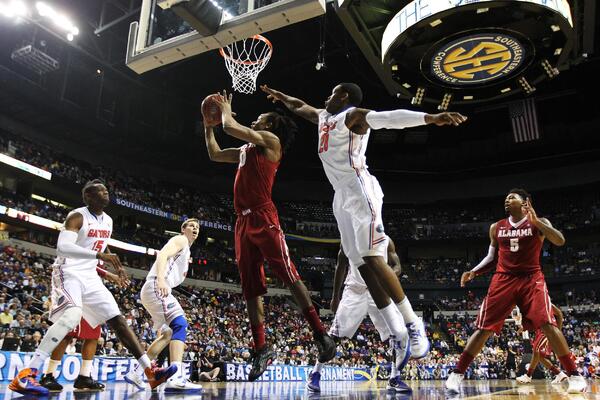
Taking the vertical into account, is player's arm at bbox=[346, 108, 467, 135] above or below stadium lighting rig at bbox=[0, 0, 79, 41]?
below

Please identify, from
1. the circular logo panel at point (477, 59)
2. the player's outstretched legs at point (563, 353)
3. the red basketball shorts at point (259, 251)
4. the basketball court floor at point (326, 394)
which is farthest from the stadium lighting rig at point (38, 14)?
the player's outstretched legs at point (563, 353)

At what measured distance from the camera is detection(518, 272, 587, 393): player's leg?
4.28 meters

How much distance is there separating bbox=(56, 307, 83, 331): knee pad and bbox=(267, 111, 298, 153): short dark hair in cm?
222

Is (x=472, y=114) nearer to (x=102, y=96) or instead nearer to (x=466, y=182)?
(x=466, y=182)

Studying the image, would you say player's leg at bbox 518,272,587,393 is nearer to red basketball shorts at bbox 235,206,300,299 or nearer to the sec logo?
red basketball shorts at bbox 235,206,300,299

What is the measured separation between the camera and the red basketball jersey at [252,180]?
4.12m

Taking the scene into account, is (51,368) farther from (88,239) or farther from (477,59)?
(477,59)

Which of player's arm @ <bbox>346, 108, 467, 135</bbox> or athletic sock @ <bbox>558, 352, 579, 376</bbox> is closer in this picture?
player's arm @ <bbox>346, 108, 467, 135</bbox>

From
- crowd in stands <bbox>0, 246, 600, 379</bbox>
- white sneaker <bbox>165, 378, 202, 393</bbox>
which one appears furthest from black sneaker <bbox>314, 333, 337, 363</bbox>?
crowd in stands <bbox>0, 246, 600, 379</bbox>

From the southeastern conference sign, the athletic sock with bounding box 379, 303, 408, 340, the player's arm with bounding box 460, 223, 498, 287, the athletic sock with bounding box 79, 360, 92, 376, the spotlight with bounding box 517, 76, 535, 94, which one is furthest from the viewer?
the spotlight with bounding box 517, 76, 535, 94

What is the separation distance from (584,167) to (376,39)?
24957mm

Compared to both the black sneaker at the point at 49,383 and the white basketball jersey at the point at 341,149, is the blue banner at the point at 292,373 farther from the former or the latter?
the white basketball jersey at the point at 341,149

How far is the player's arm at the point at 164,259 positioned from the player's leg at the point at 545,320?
3.39m

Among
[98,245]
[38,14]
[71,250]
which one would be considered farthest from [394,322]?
[38,14]
